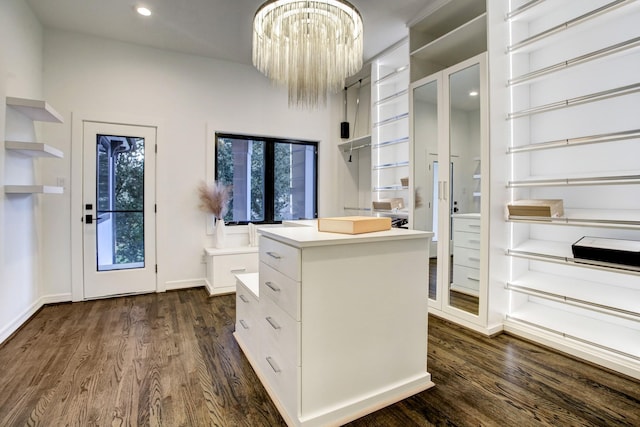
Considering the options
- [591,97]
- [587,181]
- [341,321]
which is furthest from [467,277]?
[341,321]

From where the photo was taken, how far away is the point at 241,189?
430 cm

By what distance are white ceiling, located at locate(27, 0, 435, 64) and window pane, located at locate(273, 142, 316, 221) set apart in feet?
4.70

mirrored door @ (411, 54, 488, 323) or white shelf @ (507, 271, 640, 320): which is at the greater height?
mirrored door @ (411, 54, 488, 323)

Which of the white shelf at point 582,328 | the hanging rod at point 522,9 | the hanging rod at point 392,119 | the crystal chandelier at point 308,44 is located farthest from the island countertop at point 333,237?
the hanging rod at point 392,119

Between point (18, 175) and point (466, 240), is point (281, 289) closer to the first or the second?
point (466, 240)

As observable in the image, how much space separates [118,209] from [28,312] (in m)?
1.25

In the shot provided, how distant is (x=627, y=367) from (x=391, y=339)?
1.57m

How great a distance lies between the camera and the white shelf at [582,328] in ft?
6.86

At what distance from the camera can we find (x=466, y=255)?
110 inches

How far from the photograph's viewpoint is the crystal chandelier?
1955 mm

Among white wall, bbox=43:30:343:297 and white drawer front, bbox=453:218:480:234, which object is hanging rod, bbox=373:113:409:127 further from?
white drawer front, bbox=453:218:480:234

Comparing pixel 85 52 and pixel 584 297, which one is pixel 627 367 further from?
pixel 85 52

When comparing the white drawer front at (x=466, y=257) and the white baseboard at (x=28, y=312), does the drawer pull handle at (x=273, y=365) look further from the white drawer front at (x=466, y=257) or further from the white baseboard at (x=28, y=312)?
the white baseboard at (x=28, y=312)

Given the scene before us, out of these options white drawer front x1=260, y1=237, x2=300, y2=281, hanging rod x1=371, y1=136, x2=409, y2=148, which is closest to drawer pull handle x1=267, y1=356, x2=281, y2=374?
white drawer front x1=260, y1=237, x2=300, y2=281
